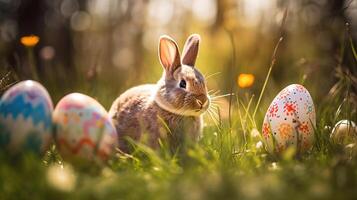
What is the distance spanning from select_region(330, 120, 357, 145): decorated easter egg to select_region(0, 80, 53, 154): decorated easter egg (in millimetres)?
1784

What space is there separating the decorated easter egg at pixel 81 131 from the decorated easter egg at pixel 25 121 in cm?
8

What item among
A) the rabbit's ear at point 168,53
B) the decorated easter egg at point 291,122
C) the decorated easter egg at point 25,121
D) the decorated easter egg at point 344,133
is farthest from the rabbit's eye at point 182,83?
the decorated easter egg at point 25,121

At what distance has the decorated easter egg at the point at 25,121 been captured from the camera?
2799 millimetres

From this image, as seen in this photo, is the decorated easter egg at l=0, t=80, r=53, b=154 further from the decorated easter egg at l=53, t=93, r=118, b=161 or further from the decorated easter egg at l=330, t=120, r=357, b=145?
the decorated easter egg at l=330, t=120, r=357, b=145

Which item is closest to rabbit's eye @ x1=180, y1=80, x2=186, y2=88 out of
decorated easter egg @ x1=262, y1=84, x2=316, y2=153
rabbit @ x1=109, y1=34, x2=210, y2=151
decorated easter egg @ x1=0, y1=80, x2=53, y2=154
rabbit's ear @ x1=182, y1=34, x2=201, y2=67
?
rabbit @ x1=109, y1=34, x2=210, y2=151

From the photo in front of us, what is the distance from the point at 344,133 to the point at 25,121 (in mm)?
1986

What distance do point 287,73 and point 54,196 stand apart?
4.29 metres

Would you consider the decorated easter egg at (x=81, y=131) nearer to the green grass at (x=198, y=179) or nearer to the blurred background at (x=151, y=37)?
the green grass at (x=198, y=179)

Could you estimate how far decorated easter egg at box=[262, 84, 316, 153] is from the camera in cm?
327

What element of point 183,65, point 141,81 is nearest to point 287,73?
point 141,81

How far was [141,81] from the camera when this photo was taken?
5980mm

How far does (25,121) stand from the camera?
2799mm

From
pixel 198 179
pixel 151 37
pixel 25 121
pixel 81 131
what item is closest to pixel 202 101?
pixel 81 131

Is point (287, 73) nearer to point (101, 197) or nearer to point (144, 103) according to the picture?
point (144, 103)
